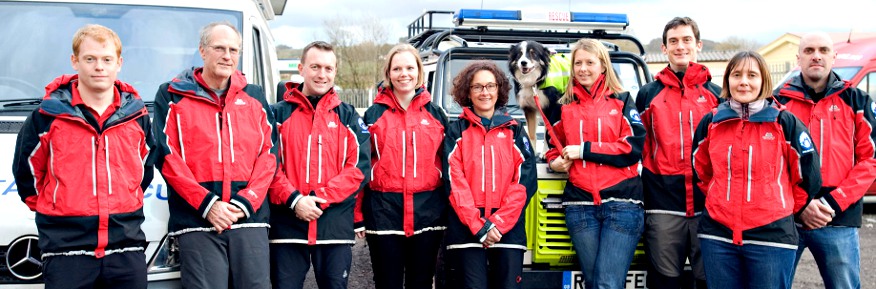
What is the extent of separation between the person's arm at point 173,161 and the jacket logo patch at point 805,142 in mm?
2930

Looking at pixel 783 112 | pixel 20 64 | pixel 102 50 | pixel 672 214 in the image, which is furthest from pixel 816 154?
pixel 20 64

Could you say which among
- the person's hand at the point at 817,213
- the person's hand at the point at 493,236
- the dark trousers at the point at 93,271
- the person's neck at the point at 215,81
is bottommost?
the dark trousers at the point at 93,271

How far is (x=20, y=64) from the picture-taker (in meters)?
4.48

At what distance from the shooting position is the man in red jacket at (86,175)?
129 inches

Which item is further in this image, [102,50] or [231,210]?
[231,210]

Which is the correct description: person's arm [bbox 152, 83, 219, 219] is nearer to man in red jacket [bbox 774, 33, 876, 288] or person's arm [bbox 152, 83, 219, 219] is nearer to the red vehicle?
man in red jacket [bbox 774, 33, 876, 288]

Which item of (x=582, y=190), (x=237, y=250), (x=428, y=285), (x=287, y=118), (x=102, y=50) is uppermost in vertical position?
(x=102, y=50)

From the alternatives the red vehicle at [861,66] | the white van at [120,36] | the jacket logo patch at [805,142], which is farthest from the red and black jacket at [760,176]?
the red vehicle at [861,66]

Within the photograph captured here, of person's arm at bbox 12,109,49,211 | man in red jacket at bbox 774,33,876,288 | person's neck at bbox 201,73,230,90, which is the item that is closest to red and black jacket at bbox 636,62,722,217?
man in red jacket at bbox 774,33,876,288

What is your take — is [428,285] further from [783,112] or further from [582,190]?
[783,112]

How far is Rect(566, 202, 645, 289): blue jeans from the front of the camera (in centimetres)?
424

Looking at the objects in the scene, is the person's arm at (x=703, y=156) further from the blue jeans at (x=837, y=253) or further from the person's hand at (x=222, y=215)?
the person's hand at (x=222, y=215)

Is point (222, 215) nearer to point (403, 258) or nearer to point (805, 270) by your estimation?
point (403, 258)

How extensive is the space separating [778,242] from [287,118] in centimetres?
262
